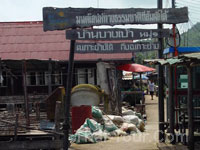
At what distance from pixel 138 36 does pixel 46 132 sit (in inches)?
130

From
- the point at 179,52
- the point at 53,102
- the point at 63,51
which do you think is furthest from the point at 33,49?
the point at 179,52

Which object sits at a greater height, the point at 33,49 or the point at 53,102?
the point at 33,49

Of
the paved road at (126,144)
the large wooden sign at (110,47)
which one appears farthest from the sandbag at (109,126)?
the large wooden sign at (110,47)

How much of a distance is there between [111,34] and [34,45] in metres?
15.3

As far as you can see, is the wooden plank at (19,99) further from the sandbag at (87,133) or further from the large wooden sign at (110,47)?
the large wooden sign at (110,47)

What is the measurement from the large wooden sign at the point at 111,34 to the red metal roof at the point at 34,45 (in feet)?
40.2

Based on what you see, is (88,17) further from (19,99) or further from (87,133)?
(19,99)

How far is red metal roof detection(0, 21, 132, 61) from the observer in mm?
20750

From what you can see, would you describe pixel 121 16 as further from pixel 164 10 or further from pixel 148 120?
pixel 148 120

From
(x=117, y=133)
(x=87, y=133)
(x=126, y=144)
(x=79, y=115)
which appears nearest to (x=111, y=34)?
(x=126, y=144)

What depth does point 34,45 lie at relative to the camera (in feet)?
73.0

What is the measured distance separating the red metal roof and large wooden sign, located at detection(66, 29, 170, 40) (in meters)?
12.3

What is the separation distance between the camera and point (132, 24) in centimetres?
759

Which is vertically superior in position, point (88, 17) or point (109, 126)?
point (88, 17)
